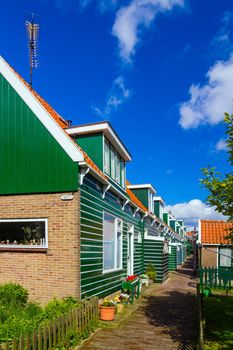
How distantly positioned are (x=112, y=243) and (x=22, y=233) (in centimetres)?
450

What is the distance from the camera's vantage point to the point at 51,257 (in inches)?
399

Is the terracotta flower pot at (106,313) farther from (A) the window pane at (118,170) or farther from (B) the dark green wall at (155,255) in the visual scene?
(B) the dark green wall at (155,255)

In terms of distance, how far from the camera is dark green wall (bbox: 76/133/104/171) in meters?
13.0

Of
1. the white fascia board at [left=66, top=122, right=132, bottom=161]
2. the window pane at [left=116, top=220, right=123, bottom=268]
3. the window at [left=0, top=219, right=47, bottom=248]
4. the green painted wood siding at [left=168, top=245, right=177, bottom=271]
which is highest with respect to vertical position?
the white fascia board at [left=66, top=122, right=132, bottom=161]

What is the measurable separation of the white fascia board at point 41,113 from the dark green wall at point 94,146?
2643mm

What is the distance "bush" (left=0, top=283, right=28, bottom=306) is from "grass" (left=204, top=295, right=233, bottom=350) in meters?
5.15

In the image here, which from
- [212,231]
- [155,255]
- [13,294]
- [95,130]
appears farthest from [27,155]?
[212,231]

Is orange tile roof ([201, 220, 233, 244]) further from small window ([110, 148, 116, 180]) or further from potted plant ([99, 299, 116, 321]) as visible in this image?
potted plant ([99, 299, 116, 321])

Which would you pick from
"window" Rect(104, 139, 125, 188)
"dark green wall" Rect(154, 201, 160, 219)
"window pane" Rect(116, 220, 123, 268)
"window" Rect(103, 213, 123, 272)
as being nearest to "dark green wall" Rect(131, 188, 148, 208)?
"dark green wall" Rect(154, 201, 160, 219)

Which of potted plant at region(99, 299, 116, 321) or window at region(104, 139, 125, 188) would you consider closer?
potted plant at region(99, 299, 116, 321)

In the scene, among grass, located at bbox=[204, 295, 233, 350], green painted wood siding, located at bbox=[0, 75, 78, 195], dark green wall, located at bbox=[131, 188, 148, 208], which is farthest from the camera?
dark green wall, located at bbox=[131, 188, 148, 208]

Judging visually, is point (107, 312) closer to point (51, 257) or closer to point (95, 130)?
point (51, 257)

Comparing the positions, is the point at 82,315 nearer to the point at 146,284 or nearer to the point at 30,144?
the point at 30,144

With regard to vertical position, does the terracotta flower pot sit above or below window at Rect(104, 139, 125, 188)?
below
